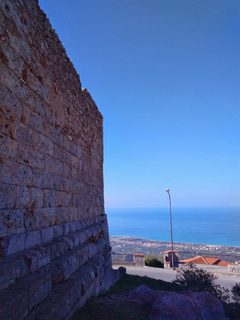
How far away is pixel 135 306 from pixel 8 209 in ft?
10.3

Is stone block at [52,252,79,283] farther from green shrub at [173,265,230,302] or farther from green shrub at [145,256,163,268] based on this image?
green shrub at [145,256,163,268]

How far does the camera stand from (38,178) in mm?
4027

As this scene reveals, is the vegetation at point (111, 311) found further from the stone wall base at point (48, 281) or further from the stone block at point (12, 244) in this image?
the stone block at point (12, 244)

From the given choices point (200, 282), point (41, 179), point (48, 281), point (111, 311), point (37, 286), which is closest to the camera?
point (37, 286)

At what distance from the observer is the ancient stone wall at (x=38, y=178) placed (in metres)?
3.11

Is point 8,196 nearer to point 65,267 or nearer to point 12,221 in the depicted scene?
point 12,221

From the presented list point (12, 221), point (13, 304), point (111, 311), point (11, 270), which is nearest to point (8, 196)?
point (12, 221)

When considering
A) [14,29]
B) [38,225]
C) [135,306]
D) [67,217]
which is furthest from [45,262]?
[14,29]

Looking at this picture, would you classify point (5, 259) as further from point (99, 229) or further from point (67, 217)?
point (99, 229)

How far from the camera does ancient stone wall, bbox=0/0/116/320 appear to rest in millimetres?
3111

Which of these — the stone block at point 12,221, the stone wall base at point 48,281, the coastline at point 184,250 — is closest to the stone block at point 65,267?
the stone wall base at point 48,281

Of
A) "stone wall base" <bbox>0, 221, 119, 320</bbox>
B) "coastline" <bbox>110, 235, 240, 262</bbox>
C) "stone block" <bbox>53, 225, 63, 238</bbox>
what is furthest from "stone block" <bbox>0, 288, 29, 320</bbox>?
"coastline" <bbox>110, 235, 240, 262</bbox>

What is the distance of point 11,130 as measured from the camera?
3.34 metres

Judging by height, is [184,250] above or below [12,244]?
below
